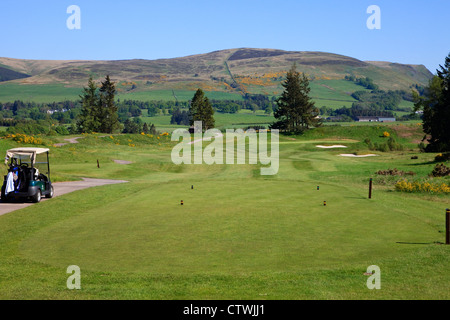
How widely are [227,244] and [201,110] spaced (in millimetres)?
111848

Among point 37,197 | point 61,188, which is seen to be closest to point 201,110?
point 61,188

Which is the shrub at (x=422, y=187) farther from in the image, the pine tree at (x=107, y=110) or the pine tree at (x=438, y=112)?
the pine tree at (x=107, y=110)

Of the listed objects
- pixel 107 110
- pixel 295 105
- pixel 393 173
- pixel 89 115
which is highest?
pixel 295 105

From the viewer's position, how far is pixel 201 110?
12600 cm

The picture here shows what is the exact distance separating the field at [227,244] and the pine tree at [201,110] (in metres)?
95.2

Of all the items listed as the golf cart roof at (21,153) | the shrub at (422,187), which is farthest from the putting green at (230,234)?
the shrub at (422,187)

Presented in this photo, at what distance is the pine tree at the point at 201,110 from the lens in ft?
409

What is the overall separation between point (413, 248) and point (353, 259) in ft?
8.23

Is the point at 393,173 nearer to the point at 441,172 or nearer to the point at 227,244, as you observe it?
the point at 441,172

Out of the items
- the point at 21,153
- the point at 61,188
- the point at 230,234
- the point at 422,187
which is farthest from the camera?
the point at 61,188

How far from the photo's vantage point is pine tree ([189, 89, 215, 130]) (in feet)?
409

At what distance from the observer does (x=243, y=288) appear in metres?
11.2

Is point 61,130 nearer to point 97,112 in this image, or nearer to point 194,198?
point 97,112
